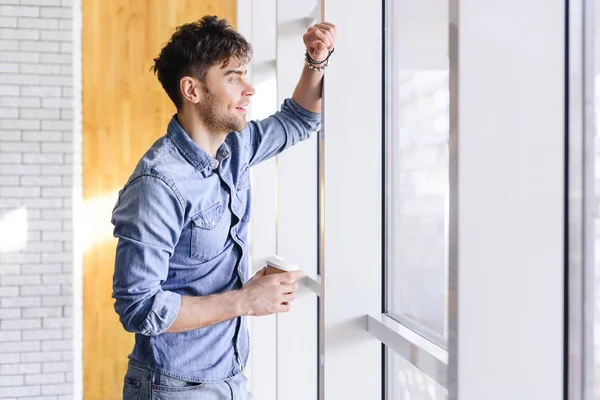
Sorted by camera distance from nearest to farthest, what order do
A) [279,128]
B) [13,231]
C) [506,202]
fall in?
[506,202] < [279,128] < [13,231]

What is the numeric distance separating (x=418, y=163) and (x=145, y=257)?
0.82 metres

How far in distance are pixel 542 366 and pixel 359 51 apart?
118cm

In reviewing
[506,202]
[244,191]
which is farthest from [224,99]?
[506,202]

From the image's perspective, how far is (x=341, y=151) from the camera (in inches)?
74.5

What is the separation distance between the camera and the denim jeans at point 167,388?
73.1 inches

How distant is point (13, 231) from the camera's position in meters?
4.11

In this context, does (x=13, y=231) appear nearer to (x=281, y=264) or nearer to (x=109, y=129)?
(x=109, y=129)

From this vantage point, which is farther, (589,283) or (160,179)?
(160,179)

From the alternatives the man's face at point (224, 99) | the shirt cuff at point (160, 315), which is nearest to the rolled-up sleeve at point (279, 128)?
the man's face at point (224, 99)

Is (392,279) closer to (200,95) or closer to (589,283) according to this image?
(200,95)

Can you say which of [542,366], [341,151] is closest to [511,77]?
[542,366]

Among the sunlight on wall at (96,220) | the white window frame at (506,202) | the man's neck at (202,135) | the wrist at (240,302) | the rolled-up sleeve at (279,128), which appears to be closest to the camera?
the white window frame at (506,202)

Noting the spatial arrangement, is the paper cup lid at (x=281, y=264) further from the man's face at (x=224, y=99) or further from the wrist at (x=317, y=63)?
the wrist at (x=317, y=63)

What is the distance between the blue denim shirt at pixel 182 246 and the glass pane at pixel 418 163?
0.36 m
